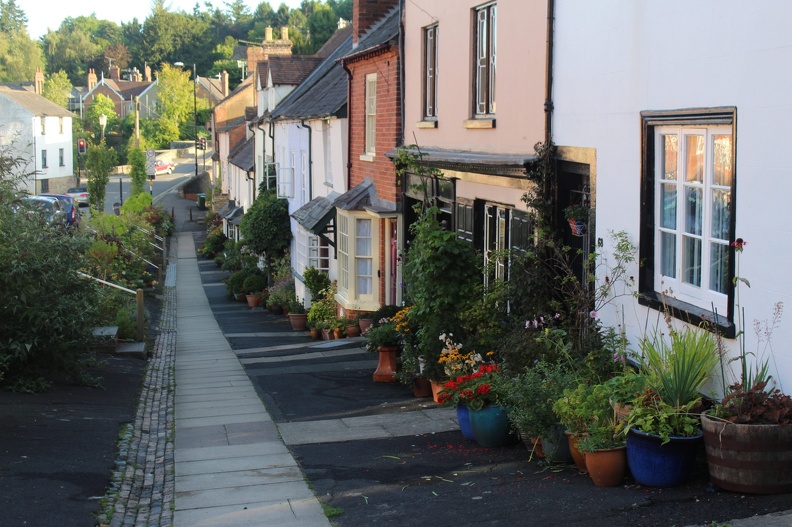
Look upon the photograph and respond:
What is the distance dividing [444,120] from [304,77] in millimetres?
20776

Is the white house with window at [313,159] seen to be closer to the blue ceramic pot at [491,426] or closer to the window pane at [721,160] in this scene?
the blue ceramic pot at [491,426]

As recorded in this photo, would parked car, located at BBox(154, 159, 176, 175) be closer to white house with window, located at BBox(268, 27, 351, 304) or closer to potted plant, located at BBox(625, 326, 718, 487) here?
white house with window, located at BBox(268, 27, 351, 304)

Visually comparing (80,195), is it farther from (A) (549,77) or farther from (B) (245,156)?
(A) (549,77)

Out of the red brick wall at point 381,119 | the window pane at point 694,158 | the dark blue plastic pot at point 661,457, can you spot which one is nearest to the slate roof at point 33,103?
the red brick wall at point 381,119

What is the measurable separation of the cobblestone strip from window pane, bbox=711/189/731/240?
4995 mm

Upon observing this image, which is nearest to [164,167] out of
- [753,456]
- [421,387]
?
[421,387]

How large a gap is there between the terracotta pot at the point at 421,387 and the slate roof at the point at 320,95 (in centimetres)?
1026

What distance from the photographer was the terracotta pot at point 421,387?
12102mm

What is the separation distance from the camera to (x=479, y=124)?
12484mm

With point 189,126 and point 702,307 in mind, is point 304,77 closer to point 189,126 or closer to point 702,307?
point 702,307

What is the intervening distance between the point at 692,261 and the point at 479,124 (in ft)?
17.5

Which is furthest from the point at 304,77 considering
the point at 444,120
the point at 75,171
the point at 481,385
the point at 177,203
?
the point at 75,171

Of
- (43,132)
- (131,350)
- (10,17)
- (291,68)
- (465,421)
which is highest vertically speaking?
(10,17)

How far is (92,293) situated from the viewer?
12883mm
